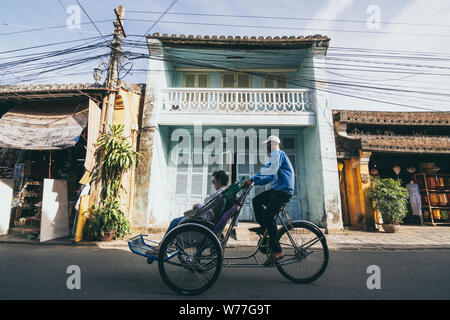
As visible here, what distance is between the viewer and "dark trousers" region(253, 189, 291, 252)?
253cm

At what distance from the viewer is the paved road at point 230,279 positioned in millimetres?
2227

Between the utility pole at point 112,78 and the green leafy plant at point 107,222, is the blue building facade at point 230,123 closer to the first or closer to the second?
the green leafy plant at point 107,222

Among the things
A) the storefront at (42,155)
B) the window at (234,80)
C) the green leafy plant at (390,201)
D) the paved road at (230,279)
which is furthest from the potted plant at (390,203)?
the storefront at (42,155)

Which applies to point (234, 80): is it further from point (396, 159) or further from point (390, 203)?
point (396, 159)

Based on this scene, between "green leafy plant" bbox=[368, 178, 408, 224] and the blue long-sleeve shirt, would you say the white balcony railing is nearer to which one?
"green leafy plant" bbox=[368, 178, 408, 224]

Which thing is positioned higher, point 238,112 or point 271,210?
point 238,112

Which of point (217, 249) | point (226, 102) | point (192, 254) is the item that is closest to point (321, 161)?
point (226, 102)

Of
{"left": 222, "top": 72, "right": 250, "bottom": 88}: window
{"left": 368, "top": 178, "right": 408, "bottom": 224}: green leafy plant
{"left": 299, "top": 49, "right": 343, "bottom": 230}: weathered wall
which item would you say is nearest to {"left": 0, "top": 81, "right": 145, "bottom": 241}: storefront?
{"left": 222, "top": 72, "right": 250, "bottom": 88}: window

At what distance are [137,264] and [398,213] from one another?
24.3ft

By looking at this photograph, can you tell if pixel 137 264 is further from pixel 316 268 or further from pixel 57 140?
pixel 57 140

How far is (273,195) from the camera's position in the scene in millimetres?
2623

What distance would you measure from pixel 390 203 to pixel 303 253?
570 cm

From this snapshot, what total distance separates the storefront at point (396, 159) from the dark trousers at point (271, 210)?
5804 millimetres
